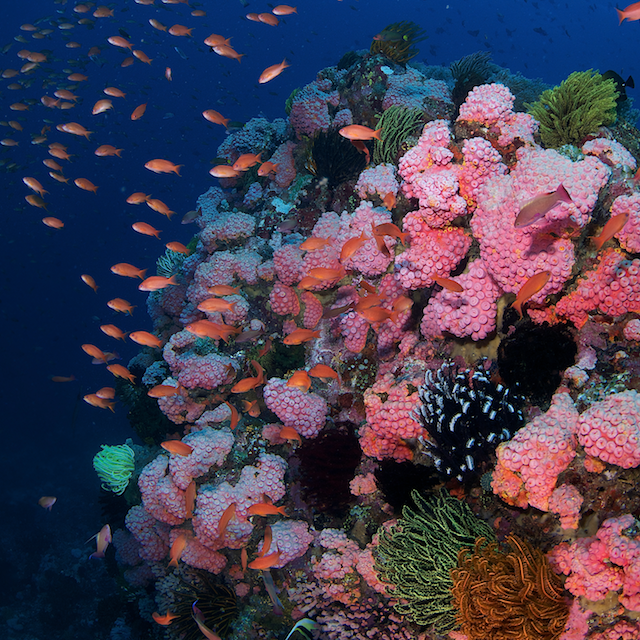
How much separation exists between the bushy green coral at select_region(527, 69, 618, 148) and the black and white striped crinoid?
3.31m

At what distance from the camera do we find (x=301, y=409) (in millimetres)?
5180

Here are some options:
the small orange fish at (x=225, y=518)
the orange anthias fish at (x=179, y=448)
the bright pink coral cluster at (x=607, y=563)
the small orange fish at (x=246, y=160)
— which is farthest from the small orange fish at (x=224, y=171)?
the bright pink coral cluster at (x=607, y=563)

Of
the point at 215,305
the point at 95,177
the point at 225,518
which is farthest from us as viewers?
the point at 95,177

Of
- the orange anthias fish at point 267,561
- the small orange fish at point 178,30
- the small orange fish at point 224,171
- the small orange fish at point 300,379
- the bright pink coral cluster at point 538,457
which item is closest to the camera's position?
the bright pink coral cluster at point 538,457

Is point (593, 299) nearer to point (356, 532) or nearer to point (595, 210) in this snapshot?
point (595, 210)

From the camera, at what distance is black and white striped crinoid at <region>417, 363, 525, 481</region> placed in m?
3.55

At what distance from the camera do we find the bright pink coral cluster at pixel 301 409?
17.0ft

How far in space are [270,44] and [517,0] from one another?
77.8 metres

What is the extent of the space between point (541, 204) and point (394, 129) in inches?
149

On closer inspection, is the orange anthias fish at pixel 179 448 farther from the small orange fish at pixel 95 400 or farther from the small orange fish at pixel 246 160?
the small orange fish at pixel 246 160

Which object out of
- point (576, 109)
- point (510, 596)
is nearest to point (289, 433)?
point (510, 596)

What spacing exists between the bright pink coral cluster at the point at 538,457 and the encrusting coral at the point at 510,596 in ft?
1.23

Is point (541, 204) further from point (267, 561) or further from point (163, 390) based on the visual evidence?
point (163, 390)

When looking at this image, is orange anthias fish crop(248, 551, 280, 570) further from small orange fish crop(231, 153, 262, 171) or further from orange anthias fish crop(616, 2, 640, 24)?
orange anthias fish crop(616, 2, 640, 24)
